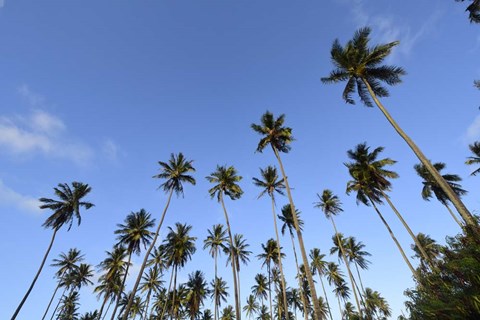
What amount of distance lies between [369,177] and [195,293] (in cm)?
3374

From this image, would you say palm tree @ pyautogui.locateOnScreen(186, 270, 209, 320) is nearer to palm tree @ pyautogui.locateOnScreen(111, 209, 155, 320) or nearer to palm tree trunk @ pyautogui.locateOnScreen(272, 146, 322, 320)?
palm tree @ pyautogui.locateOnScreen(111, 209, 155, 320)

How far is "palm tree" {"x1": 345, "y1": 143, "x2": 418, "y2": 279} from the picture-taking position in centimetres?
2848

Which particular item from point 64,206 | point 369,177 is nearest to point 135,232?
point 64,206

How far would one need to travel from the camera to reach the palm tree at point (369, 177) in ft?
93.5

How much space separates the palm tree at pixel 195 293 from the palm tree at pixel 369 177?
29.3 m

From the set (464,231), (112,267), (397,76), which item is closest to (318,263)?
(112,267)

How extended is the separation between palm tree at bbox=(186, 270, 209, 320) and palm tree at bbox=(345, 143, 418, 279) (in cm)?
2927

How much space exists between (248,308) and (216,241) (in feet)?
115

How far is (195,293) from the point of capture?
1596 inches

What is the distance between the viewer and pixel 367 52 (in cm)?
1655

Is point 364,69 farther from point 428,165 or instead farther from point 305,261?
point 305,261

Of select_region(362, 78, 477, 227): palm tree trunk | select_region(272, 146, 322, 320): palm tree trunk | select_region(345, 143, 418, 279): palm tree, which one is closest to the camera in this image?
select_region(362, 78, 477, 227): palm tree trunk

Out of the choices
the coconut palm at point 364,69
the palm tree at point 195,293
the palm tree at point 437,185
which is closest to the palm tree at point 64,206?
the palm tree at point 195,293

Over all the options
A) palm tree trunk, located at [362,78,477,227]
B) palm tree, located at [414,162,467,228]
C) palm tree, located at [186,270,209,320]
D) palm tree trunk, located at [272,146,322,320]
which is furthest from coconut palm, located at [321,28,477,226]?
palm tree, located at [186,270,209,320]
